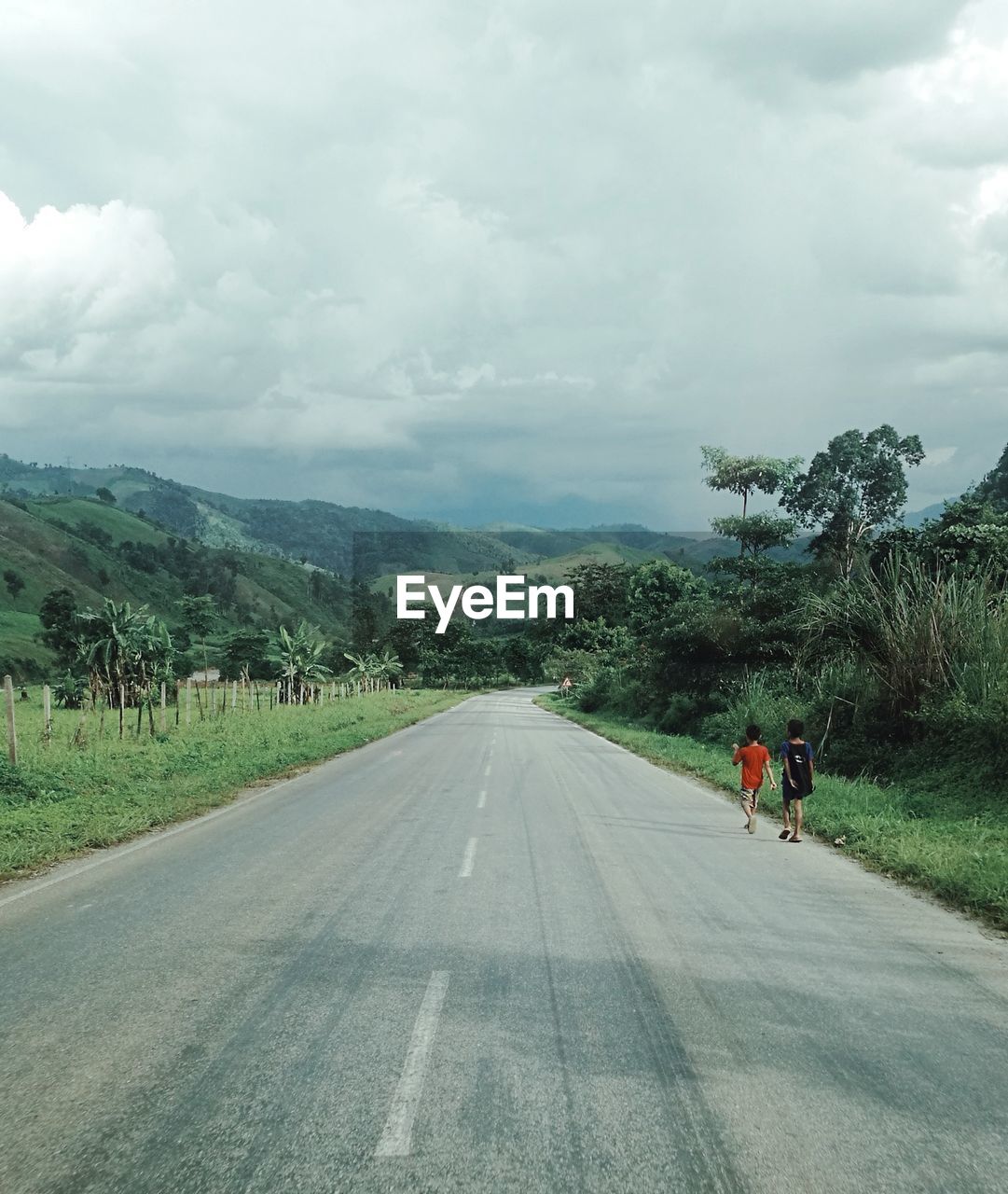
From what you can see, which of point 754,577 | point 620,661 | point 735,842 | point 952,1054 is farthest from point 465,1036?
point 754,577

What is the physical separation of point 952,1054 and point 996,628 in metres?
11.4

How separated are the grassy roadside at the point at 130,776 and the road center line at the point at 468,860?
4166 mm

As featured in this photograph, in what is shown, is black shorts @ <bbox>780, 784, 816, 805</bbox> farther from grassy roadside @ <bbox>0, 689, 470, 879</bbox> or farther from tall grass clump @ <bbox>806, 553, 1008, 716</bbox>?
grassy roadside @ <bbox>0, 689, 470, 879</bbox>

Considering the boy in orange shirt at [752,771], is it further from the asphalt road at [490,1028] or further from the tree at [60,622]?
the tree at [60,622]

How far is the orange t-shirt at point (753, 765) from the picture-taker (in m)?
12.5

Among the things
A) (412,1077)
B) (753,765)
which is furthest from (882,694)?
(412,1077)

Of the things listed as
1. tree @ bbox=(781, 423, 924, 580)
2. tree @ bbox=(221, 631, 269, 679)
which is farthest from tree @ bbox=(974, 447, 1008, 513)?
tree @ bbox=(221, 631, 269, 679)

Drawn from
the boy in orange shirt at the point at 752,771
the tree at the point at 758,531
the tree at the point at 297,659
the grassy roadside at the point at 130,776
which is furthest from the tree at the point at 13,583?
the boy in orange shirt at the point at 752,771

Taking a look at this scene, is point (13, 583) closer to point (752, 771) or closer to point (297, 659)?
point (297, 659)

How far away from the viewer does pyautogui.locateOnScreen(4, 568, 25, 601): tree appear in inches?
5079

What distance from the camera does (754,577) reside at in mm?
56375

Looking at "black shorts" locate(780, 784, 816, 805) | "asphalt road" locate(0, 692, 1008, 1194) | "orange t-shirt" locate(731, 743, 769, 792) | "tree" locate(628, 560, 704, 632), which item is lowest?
"asphalt road" locate(0, 692, 1008, 1194)

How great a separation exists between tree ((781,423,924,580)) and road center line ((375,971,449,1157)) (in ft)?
194

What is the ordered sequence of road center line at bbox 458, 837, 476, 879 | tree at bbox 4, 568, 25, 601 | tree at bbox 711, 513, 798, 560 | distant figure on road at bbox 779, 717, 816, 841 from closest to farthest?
road center line at bbox 458, 837, 476, 879
distant figure on road at bbox 779, 717, 816, 841
tree at bbox 711, 513, 798, 560
tree at bbox 4, 568, 25, 601
